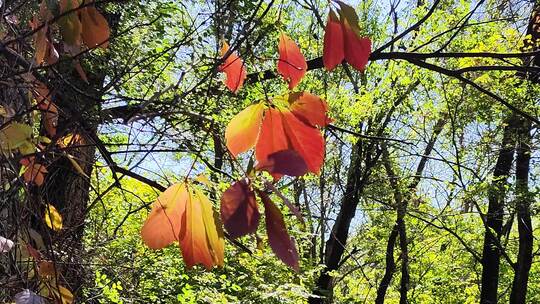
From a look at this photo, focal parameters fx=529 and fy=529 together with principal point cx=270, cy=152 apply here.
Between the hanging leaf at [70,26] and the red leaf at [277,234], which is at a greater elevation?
the hanging leaf at [70,26]

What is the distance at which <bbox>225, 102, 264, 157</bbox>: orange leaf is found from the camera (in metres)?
0.53

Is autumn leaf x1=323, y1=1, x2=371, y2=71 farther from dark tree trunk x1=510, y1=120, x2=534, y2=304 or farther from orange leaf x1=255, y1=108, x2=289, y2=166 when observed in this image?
dark tree trunk x1=510, y1=120, x2=534, y2=304

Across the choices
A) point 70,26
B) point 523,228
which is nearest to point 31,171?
point 70,26

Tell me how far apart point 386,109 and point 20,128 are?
7.05 metres

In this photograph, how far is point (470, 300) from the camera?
9.37m

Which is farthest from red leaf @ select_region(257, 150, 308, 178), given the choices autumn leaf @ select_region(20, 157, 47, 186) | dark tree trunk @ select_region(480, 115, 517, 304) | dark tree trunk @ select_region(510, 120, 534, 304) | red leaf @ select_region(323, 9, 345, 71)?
dark tree trunk @ select_region(480, 115, 517, 304)

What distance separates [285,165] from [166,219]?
17cm

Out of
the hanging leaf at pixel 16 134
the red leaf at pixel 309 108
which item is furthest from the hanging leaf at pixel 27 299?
the red leaf at pixel 309 108

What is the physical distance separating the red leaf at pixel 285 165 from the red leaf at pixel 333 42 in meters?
0.19

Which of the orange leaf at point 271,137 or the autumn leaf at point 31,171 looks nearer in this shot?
the orange leaf at point 271,137

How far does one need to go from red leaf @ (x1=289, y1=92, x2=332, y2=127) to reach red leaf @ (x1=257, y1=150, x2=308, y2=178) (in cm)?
10

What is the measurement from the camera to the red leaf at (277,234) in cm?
43

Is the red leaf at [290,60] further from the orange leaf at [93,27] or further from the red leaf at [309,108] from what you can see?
the orange leaf at [93,27]

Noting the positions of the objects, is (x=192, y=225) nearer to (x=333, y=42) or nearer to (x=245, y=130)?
(x=245, y=130)
